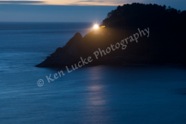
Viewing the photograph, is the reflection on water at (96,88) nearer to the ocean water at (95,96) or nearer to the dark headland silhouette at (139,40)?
the ocean water at (95,96)

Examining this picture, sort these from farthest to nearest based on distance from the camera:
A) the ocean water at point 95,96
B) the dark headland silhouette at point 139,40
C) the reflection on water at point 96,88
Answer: the dark headland silhouette at point 139,40 < the reflection on water at point 96,88 < the ocean water at point 95,96

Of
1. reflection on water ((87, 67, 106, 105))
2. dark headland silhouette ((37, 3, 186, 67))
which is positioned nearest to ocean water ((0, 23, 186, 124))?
reflection on water ((87, 67, 106, 105))

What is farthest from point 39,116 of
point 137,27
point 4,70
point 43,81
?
point 137,27

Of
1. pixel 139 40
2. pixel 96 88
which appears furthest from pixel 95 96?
pixel 139 40

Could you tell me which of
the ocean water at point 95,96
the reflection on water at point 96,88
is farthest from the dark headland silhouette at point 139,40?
the reflection on water at point 96,88

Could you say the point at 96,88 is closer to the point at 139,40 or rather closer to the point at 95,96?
the point at 95,96

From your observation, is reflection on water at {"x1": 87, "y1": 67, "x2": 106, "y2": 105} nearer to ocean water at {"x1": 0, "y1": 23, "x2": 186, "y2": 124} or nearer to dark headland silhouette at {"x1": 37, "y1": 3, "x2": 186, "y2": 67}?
ocean water at {"x1": 0, "y1": 23, "x2": 186, "y2": 124}

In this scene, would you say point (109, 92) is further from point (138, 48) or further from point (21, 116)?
point (138, 48)

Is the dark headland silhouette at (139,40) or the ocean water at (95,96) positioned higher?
the dark headland silhouette at (139,40)
